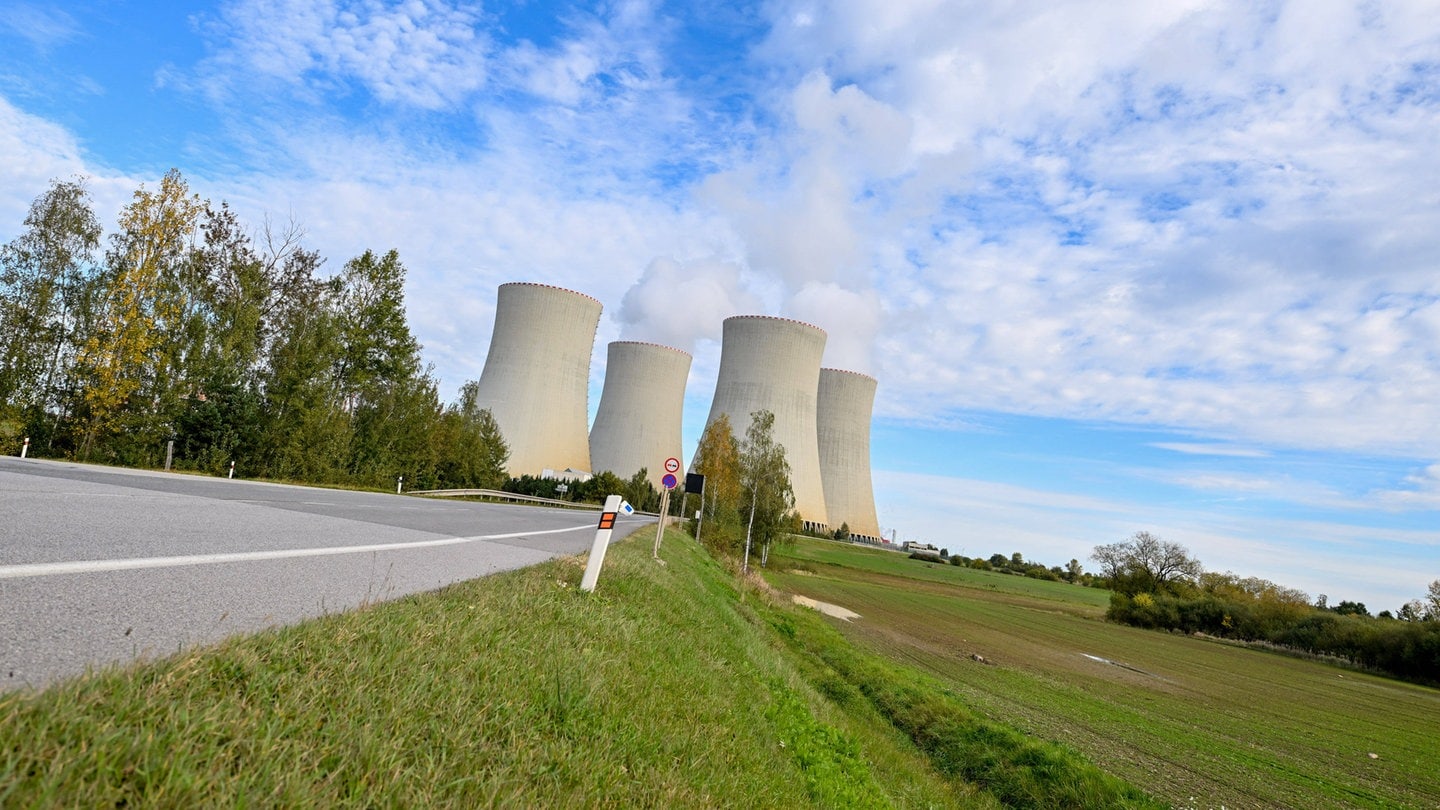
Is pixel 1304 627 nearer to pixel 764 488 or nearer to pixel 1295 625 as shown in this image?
pixel 1295 625

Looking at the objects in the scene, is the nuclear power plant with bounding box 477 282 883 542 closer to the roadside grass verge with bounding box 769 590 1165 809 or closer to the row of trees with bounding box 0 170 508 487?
the row of trees with bounding box 0 170 508 487

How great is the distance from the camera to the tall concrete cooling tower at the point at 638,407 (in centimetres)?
4981

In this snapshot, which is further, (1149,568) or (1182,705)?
(1149,568)

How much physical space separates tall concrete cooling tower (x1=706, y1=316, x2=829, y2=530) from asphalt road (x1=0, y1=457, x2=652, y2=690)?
3815 centimetres

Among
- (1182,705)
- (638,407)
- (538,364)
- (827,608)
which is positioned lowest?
(827,608)

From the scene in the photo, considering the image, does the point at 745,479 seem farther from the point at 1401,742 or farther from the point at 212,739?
the point at 212,739

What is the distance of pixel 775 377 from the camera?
156ft

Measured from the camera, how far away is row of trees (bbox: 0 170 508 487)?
20516 millimetres

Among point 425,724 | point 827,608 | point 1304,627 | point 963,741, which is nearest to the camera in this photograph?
point 425,724

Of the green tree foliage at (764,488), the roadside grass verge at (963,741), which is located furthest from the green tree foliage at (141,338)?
the green tree foliage at (764,488)

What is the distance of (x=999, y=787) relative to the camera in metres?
9.84

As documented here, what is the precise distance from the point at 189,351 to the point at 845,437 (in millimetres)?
46290

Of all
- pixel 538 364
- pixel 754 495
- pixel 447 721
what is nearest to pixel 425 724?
pixel 447 721

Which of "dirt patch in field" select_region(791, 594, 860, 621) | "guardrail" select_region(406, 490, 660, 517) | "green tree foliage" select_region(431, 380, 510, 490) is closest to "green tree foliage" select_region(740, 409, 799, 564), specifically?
"guardrail" select_region(406, 490, 660, 517)
